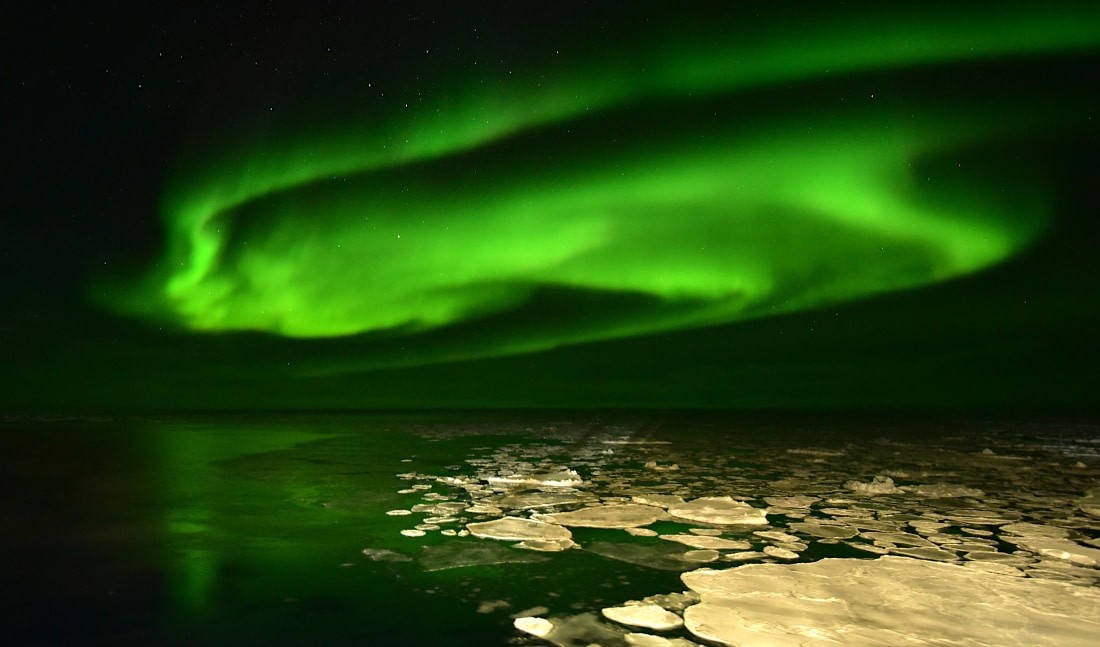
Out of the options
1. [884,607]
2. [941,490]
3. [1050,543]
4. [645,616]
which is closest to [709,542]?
[884,607]

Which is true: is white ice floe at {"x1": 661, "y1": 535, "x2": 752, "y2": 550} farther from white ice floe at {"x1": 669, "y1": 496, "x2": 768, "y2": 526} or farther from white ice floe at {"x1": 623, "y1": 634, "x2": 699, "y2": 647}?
white ice floe at {"x1": 623, "y1": 634, "x2": 699, "y2": 647}

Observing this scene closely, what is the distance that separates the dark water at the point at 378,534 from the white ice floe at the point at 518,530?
133 mm

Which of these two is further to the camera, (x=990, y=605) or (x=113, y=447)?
(x=113, y=447)

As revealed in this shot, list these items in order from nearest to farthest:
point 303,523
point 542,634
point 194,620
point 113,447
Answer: point 542,634
point 194,620
point 303,523
point 113,447

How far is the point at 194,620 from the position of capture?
122 inches

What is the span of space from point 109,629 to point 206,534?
1.96 metres

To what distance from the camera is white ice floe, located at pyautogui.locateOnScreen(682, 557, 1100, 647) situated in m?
2.85

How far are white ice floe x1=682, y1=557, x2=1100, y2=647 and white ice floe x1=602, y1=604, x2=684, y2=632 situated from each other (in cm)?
7

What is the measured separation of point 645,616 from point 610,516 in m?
2.29

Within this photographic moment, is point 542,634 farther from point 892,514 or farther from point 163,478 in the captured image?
point 163,478

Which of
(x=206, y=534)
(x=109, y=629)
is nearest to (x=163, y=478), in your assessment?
(x=206, y=534)

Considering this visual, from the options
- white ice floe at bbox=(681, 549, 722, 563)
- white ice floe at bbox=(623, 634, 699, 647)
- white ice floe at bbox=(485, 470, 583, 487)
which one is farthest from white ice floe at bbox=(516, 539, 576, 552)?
white ice floe at bbox=(485, 470, 583, 487)

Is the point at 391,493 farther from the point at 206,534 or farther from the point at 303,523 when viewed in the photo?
the point at 206,534

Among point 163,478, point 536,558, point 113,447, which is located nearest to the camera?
point 536,558
